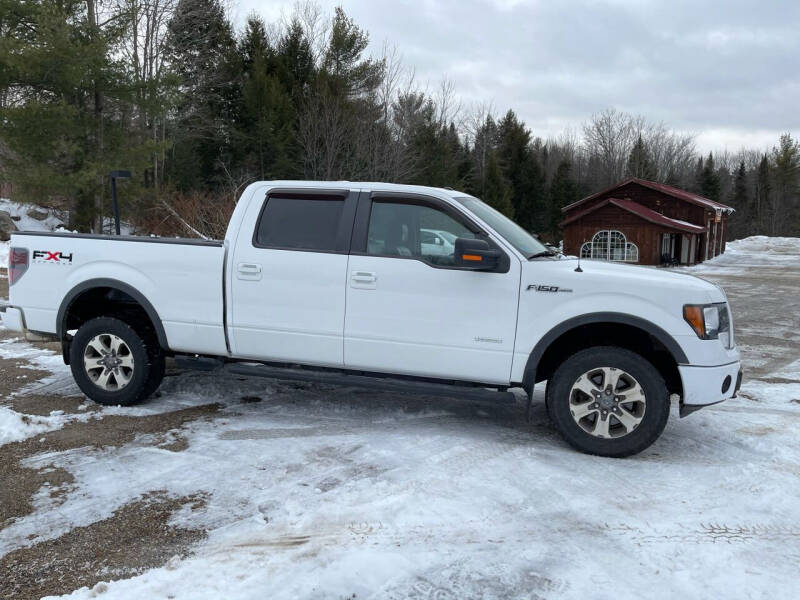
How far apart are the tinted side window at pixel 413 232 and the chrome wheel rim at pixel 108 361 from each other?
2.42 m

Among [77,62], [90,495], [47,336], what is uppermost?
[77,62]

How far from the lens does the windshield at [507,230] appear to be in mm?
5169

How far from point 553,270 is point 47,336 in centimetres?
449

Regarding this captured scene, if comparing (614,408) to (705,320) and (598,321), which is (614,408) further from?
(705,320)

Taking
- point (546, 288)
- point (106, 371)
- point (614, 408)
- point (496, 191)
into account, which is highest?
point (496, 191)

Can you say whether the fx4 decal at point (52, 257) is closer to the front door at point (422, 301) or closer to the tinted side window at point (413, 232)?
the front door at point (422, 301)

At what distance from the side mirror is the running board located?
919 millimetres

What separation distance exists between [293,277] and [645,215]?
31057mm

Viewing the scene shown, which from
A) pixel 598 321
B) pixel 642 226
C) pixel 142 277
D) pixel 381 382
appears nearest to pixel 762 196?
pixel 642 226

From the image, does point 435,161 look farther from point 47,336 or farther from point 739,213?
point 739,213

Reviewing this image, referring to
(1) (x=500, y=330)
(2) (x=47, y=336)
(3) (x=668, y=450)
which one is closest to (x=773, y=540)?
(3) (x=668, y=450)

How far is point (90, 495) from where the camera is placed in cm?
409

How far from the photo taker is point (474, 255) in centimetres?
481

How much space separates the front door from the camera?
4.95 meters
